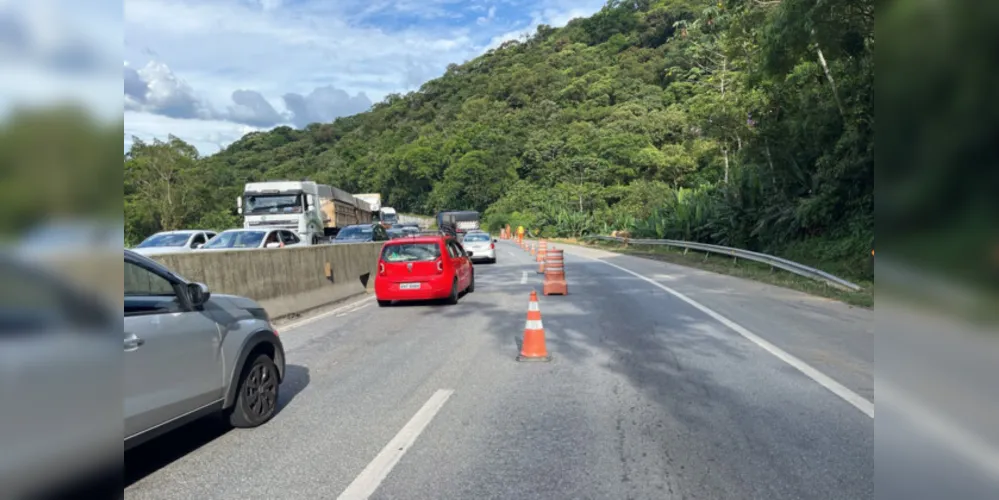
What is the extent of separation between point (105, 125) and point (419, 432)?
3.80 m

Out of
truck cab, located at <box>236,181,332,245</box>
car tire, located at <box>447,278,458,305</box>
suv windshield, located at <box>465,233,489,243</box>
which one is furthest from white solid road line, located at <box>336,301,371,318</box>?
truck cab, located at <box>236,181,332,245</box>

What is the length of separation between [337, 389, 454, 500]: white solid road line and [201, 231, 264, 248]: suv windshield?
13963 mm

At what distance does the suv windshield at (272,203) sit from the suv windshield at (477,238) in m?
7.77

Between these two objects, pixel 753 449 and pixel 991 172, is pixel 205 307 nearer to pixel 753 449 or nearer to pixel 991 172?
pixel 753 449

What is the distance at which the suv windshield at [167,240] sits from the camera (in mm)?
17844

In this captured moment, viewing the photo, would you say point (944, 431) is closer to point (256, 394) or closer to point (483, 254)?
point (256, 394)

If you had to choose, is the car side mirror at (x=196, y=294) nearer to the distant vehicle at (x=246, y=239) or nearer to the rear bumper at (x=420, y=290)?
the rear bumper at (x=420, y=290)

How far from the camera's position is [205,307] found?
4.97m

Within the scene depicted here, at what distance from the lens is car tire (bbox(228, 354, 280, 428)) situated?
5.39 m

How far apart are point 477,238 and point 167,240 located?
13005mm

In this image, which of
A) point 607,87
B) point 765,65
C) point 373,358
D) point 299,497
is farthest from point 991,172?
point 607,87

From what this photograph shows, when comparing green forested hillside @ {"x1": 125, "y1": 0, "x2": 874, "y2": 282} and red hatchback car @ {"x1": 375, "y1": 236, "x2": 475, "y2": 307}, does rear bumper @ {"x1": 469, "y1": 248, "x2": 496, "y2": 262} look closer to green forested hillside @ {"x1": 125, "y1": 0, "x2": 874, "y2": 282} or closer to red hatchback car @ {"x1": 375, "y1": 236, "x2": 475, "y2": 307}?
green forested hillside @ {"x1": 125, "y1": 0, "x2": 874, "y2": 282}

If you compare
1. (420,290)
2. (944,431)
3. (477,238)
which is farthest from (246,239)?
(944,431)

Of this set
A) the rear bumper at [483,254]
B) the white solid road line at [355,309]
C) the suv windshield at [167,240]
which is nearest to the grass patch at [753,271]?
the rear bumper at [483,254]
